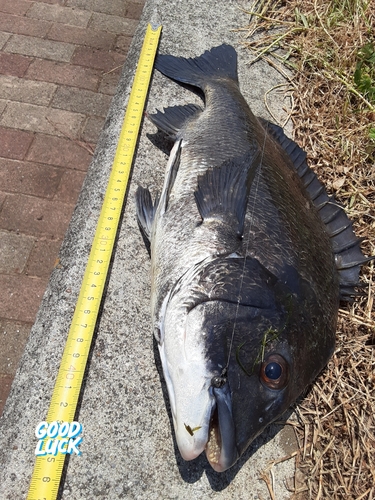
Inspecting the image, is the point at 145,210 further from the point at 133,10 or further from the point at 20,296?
the point at 133,10

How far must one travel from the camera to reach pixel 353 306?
275 cm

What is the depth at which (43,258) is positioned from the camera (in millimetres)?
3150

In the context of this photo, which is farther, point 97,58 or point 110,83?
point 97,58

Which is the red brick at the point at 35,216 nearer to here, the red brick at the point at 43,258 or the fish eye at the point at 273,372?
the red brick at the point at 43,258

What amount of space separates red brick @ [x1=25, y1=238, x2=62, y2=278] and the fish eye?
1.86 m

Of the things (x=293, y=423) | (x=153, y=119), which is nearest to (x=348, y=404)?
(x=293, y=423)

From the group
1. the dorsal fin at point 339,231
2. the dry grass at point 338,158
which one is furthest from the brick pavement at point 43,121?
the dorsal fin at point 339,231

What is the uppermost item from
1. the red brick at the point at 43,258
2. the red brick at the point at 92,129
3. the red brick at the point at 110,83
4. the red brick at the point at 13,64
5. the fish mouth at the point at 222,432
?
the fish mouth at the point at 222,432

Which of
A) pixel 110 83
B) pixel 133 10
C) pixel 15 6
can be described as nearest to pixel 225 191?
pixel 110 83

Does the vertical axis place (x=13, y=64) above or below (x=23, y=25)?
below

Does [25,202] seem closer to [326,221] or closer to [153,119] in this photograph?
[153,119]

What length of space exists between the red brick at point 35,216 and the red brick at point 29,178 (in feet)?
0.23

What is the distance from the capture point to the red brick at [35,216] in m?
3.25

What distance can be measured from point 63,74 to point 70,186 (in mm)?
1362
